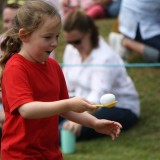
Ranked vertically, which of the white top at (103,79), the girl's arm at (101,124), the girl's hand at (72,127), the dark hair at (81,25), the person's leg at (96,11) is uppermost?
the girl's arm at (101,124)

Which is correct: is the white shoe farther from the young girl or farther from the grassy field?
the young girl

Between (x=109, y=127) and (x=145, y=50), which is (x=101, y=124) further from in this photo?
(x=145, y=50)

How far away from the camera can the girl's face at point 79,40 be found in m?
5.42

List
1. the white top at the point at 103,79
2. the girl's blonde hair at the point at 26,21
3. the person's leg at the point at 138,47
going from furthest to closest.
A: the person's leg at the point at 138,47 < the white top at the point at 103,79 < the girl's blonde hair at the point at 26,21

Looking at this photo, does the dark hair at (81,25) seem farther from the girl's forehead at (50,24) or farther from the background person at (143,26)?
the girl's forehead at (50,24)

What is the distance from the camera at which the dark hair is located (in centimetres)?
542

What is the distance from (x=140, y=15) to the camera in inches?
243

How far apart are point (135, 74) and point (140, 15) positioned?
86 cm

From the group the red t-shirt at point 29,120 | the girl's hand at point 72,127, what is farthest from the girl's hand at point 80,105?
the girl's hand at point 72,127

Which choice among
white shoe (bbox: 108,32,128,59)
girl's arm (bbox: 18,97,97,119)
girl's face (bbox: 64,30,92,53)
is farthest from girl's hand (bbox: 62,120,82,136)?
girl's arm (bbox: 18,97,97,119)

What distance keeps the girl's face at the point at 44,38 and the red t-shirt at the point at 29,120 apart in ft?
0.26

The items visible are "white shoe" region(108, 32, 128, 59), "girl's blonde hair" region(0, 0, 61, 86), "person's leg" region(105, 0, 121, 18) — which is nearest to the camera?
"girl's blonde hair" region(0, 0, 61, 86)

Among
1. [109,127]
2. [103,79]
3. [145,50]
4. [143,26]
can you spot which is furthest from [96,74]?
[109,127]

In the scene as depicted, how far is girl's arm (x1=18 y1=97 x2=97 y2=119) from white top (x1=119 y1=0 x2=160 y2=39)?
358 centimetres
